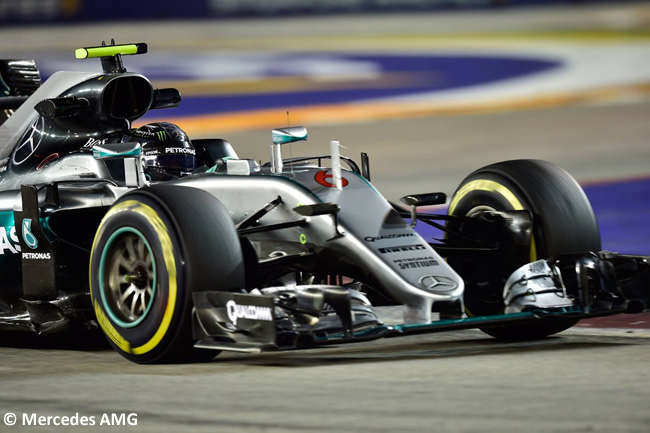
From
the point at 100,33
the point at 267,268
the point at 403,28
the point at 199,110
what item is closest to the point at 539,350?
the point at 267,268

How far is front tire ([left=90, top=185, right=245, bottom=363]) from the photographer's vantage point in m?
7.04

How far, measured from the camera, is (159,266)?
716 cm

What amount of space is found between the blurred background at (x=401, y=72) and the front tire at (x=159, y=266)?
339 inches

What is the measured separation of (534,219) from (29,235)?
3.08 meters

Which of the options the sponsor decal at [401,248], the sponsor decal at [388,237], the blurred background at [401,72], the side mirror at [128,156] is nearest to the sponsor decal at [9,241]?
the side mirror at [128,156]

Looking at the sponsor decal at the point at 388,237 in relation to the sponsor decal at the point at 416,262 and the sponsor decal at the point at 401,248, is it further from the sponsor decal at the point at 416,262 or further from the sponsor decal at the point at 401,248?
the sponsor decal at the point at 416,262

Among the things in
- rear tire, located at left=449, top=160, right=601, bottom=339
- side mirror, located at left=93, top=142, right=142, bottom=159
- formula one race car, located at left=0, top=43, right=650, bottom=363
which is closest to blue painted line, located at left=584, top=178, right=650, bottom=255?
rear tire, located at left=449, top=160, right=601, bottom=339

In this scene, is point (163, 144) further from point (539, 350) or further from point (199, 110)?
point (199, 110)

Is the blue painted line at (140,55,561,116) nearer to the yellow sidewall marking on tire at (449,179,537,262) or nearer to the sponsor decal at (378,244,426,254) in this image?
the yellow sidewall marking on tire at (449,179,537,262)

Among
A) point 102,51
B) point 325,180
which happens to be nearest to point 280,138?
point 325,180

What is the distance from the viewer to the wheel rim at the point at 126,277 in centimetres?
741

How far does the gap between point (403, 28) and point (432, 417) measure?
82.7ft

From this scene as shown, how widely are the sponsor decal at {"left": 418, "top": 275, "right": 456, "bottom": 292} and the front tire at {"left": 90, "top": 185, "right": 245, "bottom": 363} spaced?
3.22 feet

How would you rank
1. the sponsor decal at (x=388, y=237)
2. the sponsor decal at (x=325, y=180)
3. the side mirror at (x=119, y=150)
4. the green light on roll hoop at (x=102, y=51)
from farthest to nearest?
the green light on roll hoop at (x=102, y=51) < the side mirror at (x=119, y=150) < the sponsor decal at (x=325, y=180) < the sponsor decal at (x=388, y=237)
